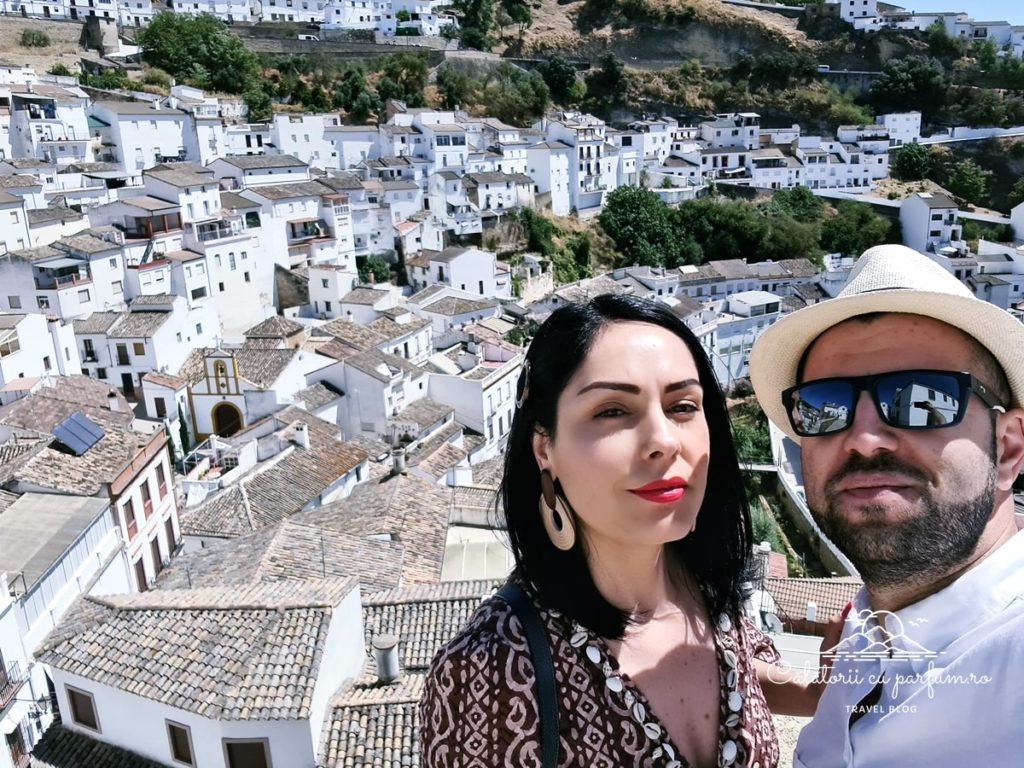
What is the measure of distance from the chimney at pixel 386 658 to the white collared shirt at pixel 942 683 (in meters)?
5.46

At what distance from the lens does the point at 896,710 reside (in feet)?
5.24

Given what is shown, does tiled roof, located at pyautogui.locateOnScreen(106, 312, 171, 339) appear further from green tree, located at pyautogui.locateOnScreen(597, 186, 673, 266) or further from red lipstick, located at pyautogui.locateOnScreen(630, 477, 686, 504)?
green tree, located at pyautogui.locateOnScreen(597, 186, 673, 266)

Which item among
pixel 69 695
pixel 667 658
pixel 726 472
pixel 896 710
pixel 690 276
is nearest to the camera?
pixel 896 710

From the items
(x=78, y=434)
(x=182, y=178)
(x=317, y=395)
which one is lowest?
(x=317, y=395)

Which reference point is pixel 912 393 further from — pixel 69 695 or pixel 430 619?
pixel 69 695

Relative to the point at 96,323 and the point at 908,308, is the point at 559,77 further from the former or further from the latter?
the point at 908,308

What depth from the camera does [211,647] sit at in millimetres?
6750

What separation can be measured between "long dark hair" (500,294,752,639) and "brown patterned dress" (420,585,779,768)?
79 millimetres

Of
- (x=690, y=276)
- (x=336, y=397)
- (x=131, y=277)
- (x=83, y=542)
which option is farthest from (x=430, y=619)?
(x=690, y=276)

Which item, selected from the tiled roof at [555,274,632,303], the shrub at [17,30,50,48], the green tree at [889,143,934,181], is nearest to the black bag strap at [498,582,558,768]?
the tiled roof at [555,274,632,303]

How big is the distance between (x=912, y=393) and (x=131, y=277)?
2478cm

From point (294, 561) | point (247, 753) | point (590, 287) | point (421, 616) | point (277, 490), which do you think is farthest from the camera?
point (590, 287)

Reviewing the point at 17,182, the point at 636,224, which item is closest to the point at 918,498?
the point at 17,182

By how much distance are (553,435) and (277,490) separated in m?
13.1
